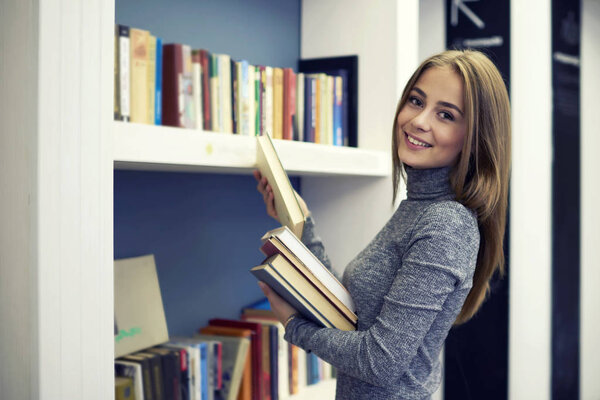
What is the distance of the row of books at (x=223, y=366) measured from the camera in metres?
1.48

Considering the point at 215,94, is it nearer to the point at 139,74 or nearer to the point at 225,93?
the point at 225,93

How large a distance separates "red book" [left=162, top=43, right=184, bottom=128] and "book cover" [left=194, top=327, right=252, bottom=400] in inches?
25.3

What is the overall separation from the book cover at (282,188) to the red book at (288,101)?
0.37 m

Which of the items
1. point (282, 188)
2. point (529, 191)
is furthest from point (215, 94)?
point (529, 191)

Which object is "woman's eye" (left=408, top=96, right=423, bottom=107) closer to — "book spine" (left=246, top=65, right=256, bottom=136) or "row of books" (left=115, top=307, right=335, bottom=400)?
"book spine" (left=246, top=65, right=256, bottom=136)

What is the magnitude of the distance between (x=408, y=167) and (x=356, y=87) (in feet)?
2.37

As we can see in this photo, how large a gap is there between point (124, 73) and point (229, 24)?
0.74m

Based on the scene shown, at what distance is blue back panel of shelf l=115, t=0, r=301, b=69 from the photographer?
1670 mm

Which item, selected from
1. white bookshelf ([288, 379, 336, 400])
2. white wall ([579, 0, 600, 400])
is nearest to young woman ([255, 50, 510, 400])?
white bookshelf ([288, 379, 336, 400])

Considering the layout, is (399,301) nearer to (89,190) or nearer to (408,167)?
(408,167)

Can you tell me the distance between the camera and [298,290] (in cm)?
125

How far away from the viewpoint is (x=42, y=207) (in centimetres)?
90

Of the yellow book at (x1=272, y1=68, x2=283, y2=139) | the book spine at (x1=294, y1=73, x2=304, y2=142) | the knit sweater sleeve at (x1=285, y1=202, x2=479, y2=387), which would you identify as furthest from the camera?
the book spine at (x1=294, y1=73, x2=304, y2=142)

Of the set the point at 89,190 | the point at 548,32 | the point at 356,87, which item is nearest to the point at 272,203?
the point at 89,190
